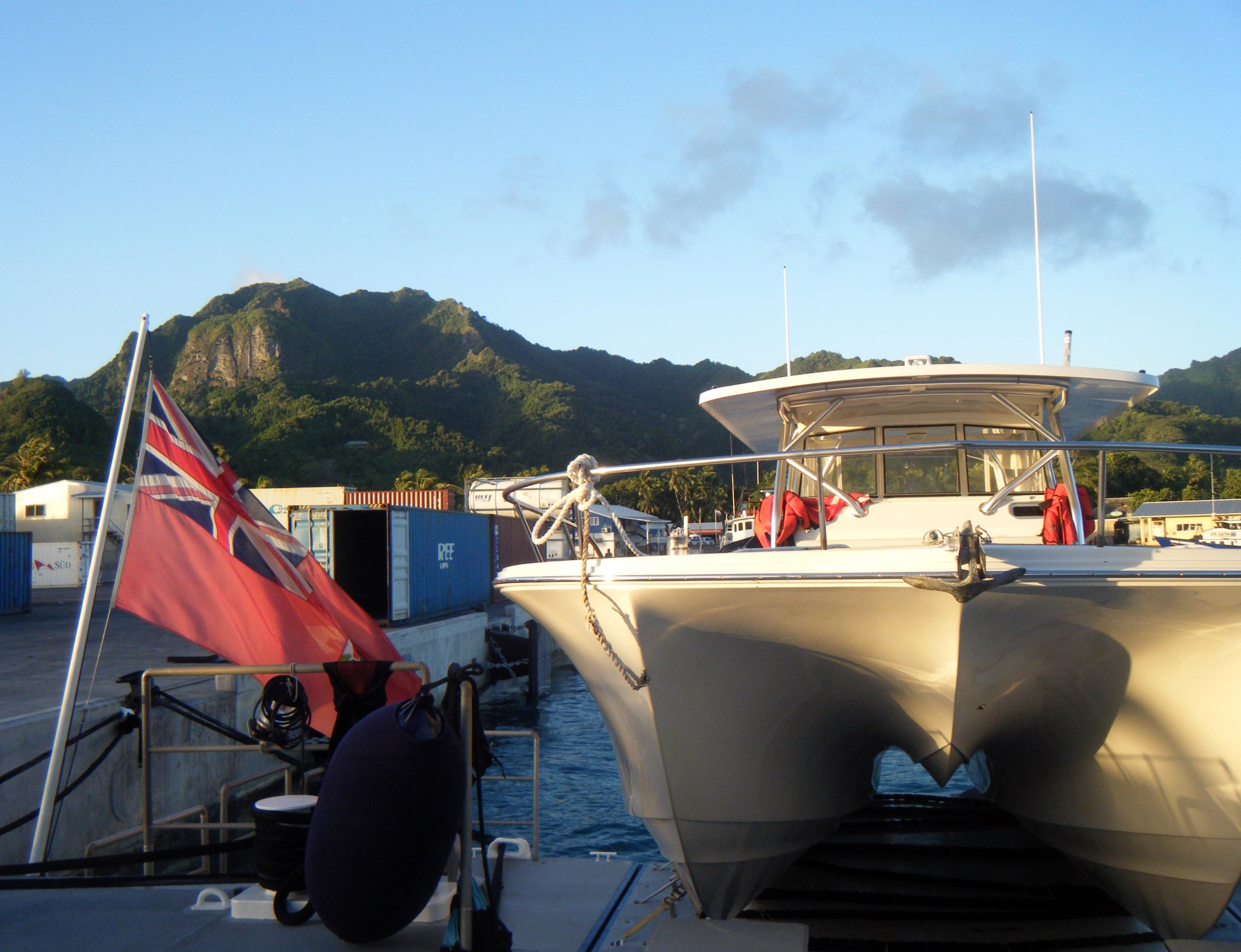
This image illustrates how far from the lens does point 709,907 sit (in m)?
4.88

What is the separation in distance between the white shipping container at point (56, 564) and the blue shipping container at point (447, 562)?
19269 mm

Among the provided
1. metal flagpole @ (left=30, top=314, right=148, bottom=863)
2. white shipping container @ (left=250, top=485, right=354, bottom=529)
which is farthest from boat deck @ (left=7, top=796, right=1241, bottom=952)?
white shipping container @ (left=250, top=485, right=354, bottom=529)

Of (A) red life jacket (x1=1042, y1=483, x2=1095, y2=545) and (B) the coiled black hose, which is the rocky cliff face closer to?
(B) the coiled black hose

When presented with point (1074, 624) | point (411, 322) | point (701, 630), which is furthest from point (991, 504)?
point (411, 322)

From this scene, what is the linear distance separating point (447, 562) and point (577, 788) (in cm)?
893

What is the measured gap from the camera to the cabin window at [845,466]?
6039mm

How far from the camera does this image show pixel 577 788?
37.1 ft

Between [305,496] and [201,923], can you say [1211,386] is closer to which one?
[305,496]

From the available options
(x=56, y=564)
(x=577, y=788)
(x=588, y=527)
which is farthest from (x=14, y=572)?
(x=588, y=527)

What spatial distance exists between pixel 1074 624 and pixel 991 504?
1.03 meters

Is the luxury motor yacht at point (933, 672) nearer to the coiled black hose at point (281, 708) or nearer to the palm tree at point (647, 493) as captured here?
the coiled black hose at point (281, 708)

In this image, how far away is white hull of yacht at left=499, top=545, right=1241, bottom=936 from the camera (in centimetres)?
384

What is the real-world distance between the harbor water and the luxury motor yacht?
98.7 inches

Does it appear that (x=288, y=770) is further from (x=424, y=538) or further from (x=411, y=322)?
(x=411, y=322)
